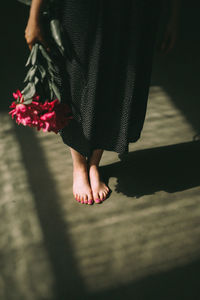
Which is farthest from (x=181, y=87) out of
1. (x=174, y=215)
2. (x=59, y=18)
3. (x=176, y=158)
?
(x=59, y=18)

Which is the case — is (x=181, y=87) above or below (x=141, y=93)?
below

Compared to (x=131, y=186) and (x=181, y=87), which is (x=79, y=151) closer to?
(x=131, y=186)

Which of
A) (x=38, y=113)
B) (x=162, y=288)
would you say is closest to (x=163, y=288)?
(x=162, y=288)

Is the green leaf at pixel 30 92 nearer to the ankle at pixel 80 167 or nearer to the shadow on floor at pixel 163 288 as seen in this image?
the ankle at pixel 80 167

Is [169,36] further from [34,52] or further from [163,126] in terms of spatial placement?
[163,126]

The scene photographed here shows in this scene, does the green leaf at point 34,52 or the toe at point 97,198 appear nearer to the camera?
the green leaf at point 34,52

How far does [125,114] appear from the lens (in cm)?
134

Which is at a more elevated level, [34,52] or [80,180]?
[34,52]

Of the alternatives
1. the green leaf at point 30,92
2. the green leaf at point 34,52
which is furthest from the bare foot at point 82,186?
the green leaf at point 34,52

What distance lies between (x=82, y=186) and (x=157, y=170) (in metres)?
0.43

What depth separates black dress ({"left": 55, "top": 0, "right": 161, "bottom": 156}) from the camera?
1077 millimetres

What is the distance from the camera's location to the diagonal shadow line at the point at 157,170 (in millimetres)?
1650

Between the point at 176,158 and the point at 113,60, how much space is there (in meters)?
0.81

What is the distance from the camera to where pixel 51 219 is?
151cm
